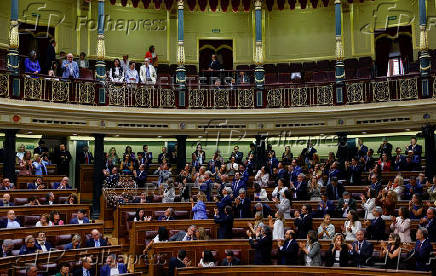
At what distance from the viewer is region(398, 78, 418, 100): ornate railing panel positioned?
14422 millimetres

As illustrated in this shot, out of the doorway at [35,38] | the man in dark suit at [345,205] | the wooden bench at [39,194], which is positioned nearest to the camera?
the man in dark suit at [345,205]

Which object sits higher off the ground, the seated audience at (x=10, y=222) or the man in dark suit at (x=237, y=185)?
the man in dark suit at (x=237, y=185)

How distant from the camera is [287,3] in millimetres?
18703

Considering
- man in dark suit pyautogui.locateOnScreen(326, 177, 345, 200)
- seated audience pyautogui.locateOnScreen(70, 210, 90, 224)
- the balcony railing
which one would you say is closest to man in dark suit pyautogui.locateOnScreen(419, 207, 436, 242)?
man in dark suit pyautogui.locateOnScreen(326, 177, 345, 200)

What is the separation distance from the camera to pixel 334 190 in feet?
37.3

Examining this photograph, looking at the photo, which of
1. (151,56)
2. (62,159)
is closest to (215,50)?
(151,56)

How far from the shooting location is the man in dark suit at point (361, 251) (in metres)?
8.09

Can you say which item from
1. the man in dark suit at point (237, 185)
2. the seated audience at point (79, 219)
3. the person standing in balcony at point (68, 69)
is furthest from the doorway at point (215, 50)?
the seated audience at point (79, 219)

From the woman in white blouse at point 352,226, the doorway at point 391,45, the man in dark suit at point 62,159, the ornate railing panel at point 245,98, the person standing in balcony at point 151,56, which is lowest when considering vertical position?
the woman in white blouse at point 352,226

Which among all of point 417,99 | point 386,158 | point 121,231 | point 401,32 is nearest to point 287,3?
point 401,32

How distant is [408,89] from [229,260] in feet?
27.3

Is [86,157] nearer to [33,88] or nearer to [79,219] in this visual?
[33,88]

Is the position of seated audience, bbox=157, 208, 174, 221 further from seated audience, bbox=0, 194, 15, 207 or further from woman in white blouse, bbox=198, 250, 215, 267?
seated audience, bbox=0, 194, 15, 207

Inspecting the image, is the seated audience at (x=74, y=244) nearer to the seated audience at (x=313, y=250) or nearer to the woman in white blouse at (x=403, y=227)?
the seated audience at (x=313, y=250)
